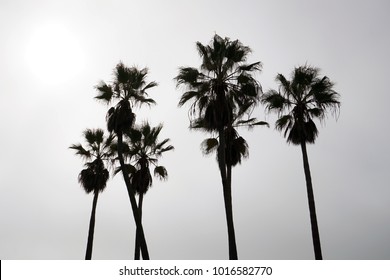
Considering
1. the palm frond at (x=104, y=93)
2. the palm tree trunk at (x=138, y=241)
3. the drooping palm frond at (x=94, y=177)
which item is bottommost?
the palm tree trunk at (x=138, y=241)

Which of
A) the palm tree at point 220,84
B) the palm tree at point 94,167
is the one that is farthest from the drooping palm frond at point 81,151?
the palm tree at point 220,84

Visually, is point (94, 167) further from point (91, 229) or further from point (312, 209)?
point (312, 209)

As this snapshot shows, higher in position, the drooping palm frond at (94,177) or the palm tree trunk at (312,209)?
the drooping palm frond at (94,177)

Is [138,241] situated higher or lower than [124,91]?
lower

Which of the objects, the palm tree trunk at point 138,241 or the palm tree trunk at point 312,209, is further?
the palm tree trunk at point 138,241

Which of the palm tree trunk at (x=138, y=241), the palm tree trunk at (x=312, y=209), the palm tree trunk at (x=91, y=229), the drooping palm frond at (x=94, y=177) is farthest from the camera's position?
the drooping palm frond at (x=94, y=177)

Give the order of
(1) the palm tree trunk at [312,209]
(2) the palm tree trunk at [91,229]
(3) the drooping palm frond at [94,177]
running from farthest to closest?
(3) the drooping palm frond at [94,177] < (2) the palm tree trunk at [91,229] < (1) the palm tree trunk at [312,209]

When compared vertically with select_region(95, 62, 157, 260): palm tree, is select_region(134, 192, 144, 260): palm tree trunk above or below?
below

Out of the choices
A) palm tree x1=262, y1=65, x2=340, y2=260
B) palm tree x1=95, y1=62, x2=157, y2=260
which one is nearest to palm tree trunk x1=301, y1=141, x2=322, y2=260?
palm tree x1=262, y1=65, x2=340, y2=260

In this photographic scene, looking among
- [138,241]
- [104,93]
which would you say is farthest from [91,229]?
[104,93]

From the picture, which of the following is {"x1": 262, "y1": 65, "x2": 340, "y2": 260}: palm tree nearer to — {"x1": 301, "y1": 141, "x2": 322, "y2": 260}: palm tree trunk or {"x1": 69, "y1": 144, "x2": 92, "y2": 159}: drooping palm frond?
{"x1": 301, "y1": 141, "x2": 322, "y2": 260}: palm tree trunk

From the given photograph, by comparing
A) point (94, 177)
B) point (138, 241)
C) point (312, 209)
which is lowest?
point (138, 241)

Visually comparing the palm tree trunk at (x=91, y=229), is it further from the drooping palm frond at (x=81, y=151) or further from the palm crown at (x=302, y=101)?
the palm crown at (x=302, y=101)
